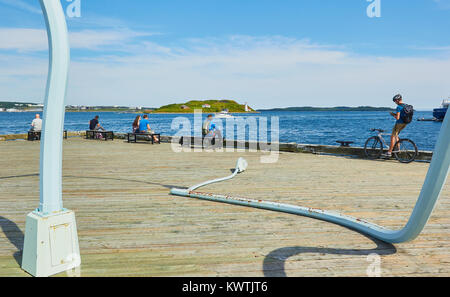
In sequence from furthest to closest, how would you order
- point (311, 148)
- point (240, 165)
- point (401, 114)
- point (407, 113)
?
1. point (311, 148)
2. point (401, 114)
3. point (407, 113)
4. point (240, 165)

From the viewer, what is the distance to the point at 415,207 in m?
2.85

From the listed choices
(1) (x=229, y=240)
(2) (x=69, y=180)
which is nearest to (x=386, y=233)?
(1) (x=229, y=240)

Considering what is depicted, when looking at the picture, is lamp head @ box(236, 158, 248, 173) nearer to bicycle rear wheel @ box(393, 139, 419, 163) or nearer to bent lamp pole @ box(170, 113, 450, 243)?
bent lamp pole @ box(170, 113, 450, 243)

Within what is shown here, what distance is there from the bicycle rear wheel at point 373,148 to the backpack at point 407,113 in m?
1.10

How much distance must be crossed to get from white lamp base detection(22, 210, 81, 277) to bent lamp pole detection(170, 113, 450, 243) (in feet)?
8.47

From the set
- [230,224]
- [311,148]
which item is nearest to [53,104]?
[230,224]

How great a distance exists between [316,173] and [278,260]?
4.96 meters

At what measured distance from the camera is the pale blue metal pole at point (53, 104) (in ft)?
8.95

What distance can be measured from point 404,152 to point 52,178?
927 cm

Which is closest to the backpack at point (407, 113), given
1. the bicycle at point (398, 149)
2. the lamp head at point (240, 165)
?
the bicycle at point (398, 149)

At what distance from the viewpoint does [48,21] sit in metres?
2.71

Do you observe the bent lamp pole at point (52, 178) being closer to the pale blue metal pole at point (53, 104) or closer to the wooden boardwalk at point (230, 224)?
the pale blue metal pole at point (53, 104)

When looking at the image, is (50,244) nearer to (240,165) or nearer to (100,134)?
(240,165)

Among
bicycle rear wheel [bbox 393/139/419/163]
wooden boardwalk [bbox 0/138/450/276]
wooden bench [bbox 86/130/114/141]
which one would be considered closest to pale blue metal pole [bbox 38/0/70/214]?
wooden boardwalk [bbox 0/138/450/276]
